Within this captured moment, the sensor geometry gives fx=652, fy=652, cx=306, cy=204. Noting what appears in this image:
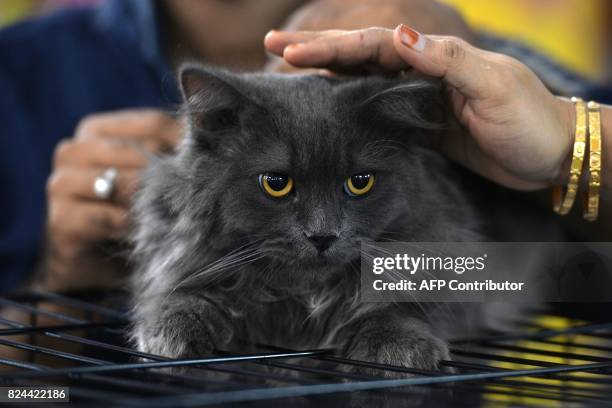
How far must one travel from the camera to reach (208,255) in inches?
46.1

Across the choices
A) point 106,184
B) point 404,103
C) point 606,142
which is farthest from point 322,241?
point 106,184

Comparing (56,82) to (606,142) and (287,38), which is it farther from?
(606,142)

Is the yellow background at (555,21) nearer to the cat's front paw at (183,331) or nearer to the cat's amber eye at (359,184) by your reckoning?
the cat's amber eye at (359,184)

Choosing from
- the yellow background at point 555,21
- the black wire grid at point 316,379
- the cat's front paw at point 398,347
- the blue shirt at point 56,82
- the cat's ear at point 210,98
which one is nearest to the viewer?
the black wire grid at point 316,379

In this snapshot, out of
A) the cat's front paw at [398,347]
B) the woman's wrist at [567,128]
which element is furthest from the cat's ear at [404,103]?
the cat's front paw at [398,347]

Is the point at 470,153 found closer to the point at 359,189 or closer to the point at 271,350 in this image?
the point at 359,189

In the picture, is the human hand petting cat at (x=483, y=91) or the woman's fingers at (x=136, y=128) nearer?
the human hand petting cat at (x=483, y=91)

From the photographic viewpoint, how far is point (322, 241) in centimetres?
105

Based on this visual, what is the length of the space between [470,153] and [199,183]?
578mm

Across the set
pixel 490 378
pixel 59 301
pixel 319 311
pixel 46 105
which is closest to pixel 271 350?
pixel 319 311

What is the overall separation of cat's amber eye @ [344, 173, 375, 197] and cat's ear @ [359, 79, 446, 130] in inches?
4.4

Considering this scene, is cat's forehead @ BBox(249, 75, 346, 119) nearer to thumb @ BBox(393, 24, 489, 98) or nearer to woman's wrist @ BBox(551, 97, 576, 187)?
thumb @ BBox(393, 24, 489, 98)

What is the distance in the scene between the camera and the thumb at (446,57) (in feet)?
3.69

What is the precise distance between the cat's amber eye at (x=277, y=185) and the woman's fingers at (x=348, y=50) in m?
0.31
